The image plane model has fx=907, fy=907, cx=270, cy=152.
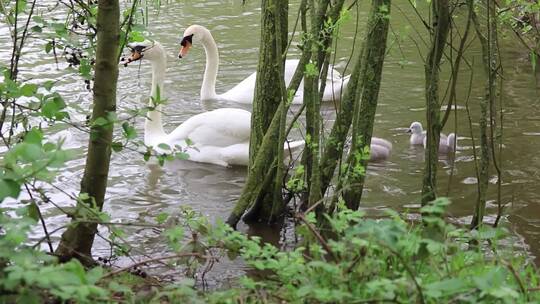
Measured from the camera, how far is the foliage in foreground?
2.78 metres

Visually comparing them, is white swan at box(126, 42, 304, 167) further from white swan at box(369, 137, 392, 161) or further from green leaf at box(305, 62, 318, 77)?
green leaf at box(305, 62, 318, 77)

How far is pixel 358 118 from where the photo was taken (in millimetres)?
5895

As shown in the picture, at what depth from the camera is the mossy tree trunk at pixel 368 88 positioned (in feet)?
18.0

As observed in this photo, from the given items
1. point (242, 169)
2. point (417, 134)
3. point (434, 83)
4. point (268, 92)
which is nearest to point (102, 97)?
point (434, 83)

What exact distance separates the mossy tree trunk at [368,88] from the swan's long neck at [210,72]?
4.71 meters

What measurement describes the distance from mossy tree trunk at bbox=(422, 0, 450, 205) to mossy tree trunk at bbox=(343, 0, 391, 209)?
1.03ft

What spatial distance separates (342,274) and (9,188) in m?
1.13

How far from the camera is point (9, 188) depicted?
2.85 meters

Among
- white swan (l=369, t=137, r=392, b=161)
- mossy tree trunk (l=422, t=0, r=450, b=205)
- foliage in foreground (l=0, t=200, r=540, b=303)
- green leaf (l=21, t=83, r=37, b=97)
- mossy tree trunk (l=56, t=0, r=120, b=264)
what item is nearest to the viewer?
foliage in foreground (l=0, t=200, r=540, b=303)

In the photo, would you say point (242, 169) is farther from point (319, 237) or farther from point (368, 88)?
point (319, 237)

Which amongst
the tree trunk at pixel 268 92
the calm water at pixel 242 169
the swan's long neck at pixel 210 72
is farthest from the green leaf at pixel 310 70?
the swan's long neck at pixel 210 72

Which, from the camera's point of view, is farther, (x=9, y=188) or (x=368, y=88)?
(x=368, y=88)

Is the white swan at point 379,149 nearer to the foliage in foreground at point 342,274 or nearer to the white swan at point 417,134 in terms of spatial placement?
the white swan at point 417,134

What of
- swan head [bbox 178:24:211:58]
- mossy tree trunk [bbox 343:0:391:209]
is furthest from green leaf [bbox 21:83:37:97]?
swan head [bbox 178:24:211:58]
